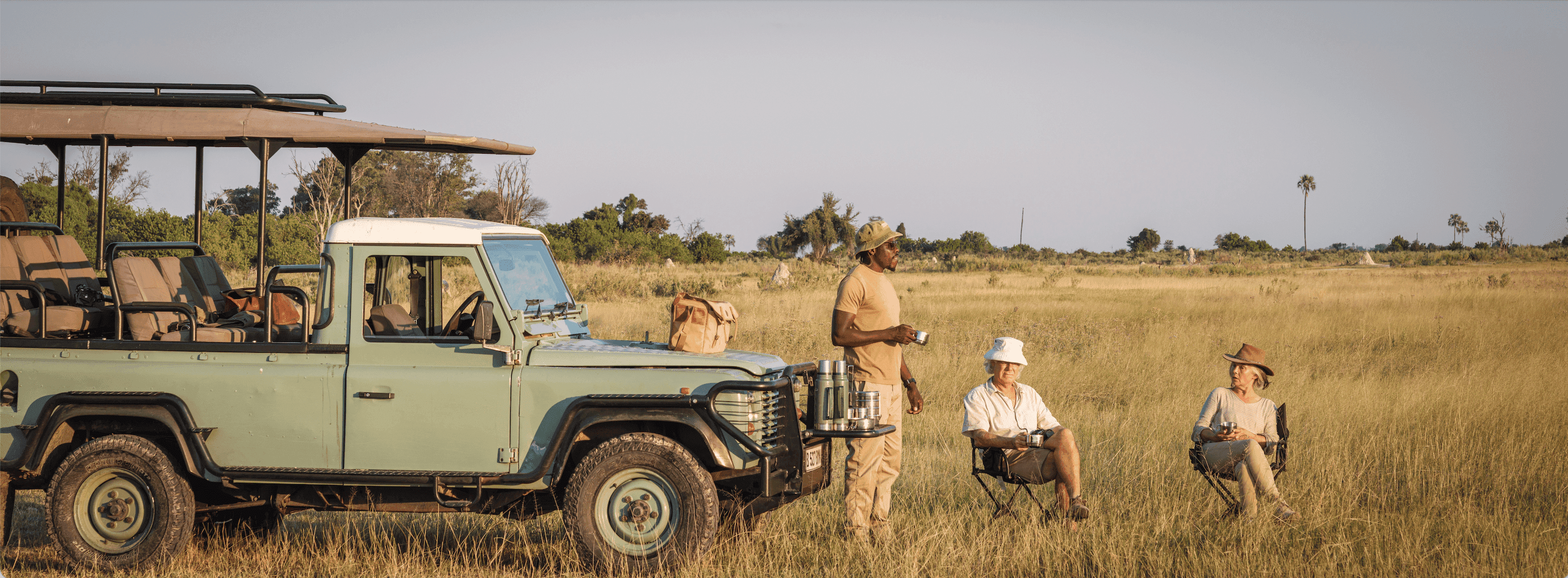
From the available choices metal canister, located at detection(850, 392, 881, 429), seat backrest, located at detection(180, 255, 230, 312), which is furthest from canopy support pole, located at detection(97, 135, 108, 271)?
metal canister, located at detection(850, 392, 881, 429)

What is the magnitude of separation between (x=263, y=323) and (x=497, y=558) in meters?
2.19

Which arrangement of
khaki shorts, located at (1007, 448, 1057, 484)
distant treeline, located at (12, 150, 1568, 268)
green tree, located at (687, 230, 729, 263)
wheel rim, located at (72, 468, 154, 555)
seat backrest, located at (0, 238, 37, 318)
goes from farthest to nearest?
green tree, located at (687, 230, 729, 263) < distant treeline, located at (12, 150, 1568, 268) < khaki shorts, located at (1007, 448, 1057, 484) < seat backrest, located at (0, 238, 37, 318) < wheel rim, located at (72, 468, 154, 555)

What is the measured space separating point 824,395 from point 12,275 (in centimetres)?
471

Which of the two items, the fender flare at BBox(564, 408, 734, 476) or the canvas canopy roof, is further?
the canvas canopy roof

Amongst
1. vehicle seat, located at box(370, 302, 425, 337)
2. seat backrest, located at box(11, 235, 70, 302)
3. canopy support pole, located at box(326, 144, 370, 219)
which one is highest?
canopy support pole, located at box(326, 144, 370, 219)

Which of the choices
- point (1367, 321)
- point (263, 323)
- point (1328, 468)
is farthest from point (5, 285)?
point (1367, 321)

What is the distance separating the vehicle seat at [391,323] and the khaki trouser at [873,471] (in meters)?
2.54

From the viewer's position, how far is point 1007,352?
6680mm

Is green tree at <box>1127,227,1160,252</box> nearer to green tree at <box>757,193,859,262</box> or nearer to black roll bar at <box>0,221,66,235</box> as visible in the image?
green tree at <box>757,193,859,262</box>

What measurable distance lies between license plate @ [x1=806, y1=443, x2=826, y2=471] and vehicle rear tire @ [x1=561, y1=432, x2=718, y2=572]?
586 millimetres

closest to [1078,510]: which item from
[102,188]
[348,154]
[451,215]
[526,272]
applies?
[526,272]

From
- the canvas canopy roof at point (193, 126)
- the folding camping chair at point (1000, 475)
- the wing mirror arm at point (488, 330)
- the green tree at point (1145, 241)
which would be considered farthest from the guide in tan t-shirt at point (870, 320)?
the green tree at point (1145, 241)

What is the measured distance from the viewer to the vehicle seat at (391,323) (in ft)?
19.9

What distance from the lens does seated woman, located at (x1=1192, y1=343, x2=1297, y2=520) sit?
654 centimetres
